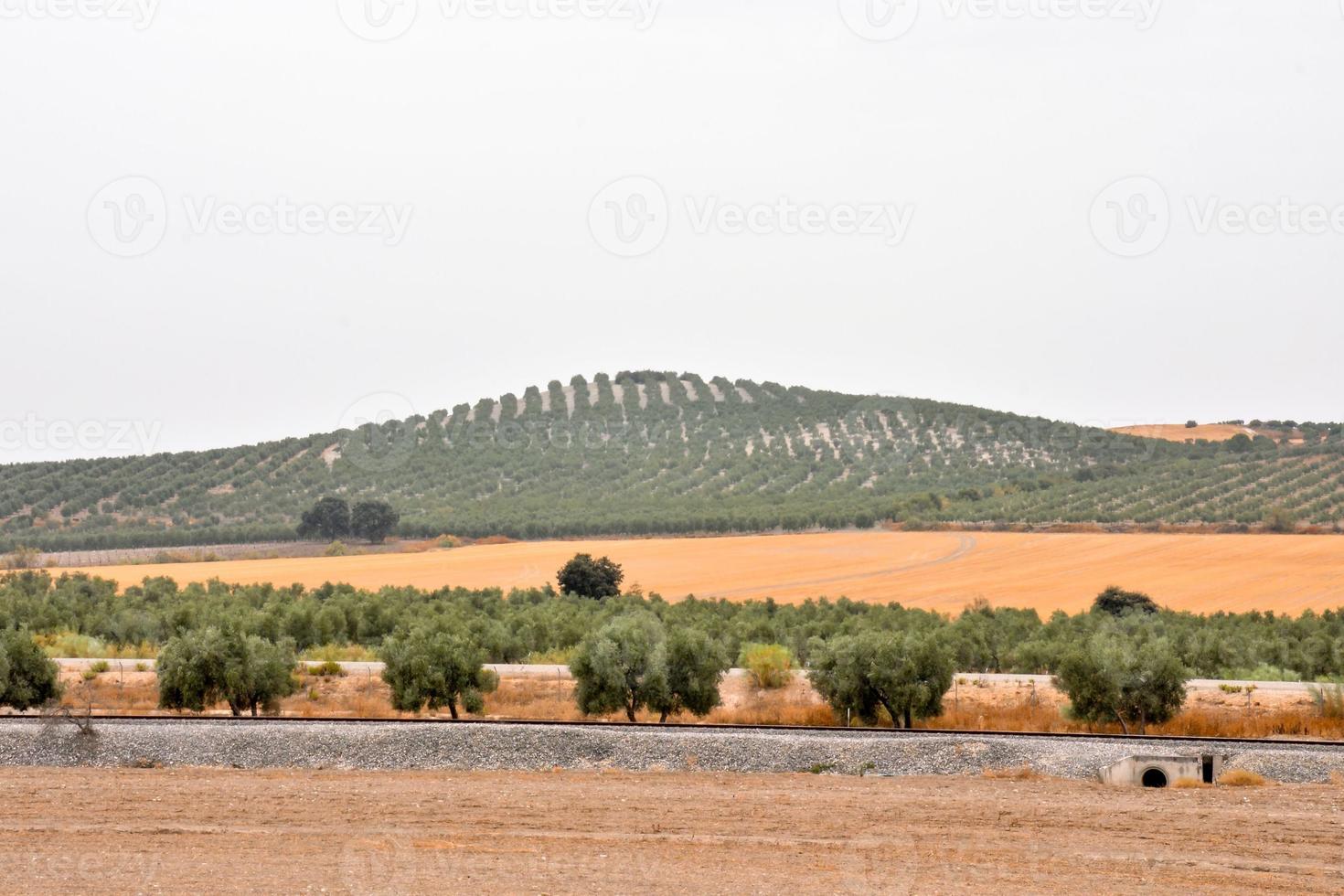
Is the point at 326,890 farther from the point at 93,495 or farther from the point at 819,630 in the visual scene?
the point at 93,495

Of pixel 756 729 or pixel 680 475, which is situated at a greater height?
pixel 680 475

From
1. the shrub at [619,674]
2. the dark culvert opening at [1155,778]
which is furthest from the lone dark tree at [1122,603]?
the dark culvert opening at [1155,778]

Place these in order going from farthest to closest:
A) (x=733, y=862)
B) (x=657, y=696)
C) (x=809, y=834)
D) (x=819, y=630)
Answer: (x=819, y=630) → (x=657, y=696) → (x=809, y=834) → (x=733, y=862)

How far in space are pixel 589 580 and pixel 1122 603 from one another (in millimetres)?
21689

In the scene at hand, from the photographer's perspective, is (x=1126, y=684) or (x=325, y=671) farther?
(x=325, y=671)

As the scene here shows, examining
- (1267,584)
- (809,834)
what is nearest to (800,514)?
(1267,584)

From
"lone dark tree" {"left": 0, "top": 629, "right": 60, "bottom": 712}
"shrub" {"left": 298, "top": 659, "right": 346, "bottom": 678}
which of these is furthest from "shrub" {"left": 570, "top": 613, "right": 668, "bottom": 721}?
"lone dark tree" {"left": 0, "top": 629, "right": 60, "bottom": 712}

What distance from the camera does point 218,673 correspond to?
32938 mm

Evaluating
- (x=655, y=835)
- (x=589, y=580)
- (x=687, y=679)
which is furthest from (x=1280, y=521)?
(x=655, y=835)

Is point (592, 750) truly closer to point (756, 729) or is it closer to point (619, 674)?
point (756, 729)

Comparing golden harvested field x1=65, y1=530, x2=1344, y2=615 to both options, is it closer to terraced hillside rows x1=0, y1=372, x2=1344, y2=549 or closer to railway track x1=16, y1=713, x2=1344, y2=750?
terraced hillside rows x1=0, y1=372, x2=1344, y2=549

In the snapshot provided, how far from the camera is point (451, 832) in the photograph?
1955 cm

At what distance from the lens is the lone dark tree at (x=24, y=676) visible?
3322 centimetres

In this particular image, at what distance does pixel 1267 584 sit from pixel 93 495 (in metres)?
93.2
